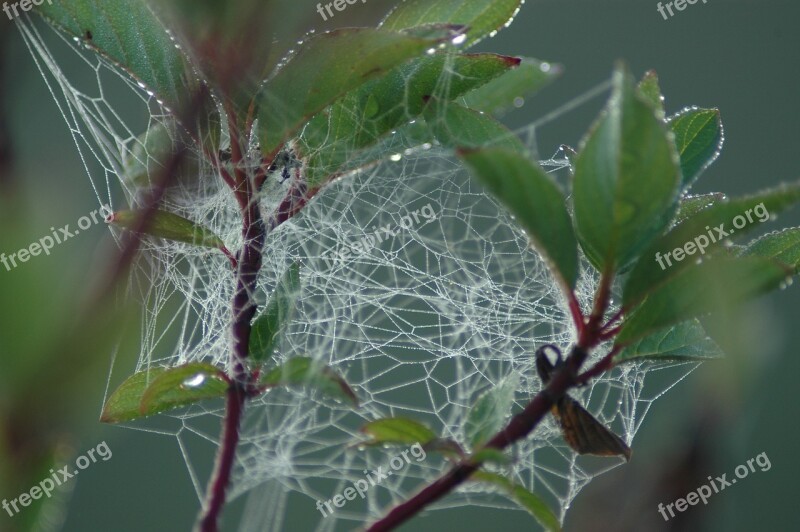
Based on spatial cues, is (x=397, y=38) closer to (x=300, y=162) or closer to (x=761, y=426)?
(x=300, y=162)

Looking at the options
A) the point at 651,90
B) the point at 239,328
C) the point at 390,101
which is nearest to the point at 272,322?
the point at 239,328

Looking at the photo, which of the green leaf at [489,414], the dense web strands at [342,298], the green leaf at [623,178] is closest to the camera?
the green leaf at [623,178]

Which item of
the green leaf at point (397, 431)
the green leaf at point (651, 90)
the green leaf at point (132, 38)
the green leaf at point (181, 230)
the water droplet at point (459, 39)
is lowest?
the green leaf at point (397, 431)

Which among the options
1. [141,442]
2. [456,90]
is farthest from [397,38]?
[141,442]

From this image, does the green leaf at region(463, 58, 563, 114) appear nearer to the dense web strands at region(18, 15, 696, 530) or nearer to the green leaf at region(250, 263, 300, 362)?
the dense web strands at region(18, 15, 696, 530)

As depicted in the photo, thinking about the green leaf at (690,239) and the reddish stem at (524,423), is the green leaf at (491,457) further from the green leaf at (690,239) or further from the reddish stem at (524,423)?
the green leaf at (690,239)

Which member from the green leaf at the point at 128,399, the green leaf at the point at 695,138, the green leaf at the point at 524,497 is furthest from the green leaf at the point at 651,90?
the green leaf at the point at 128,399
